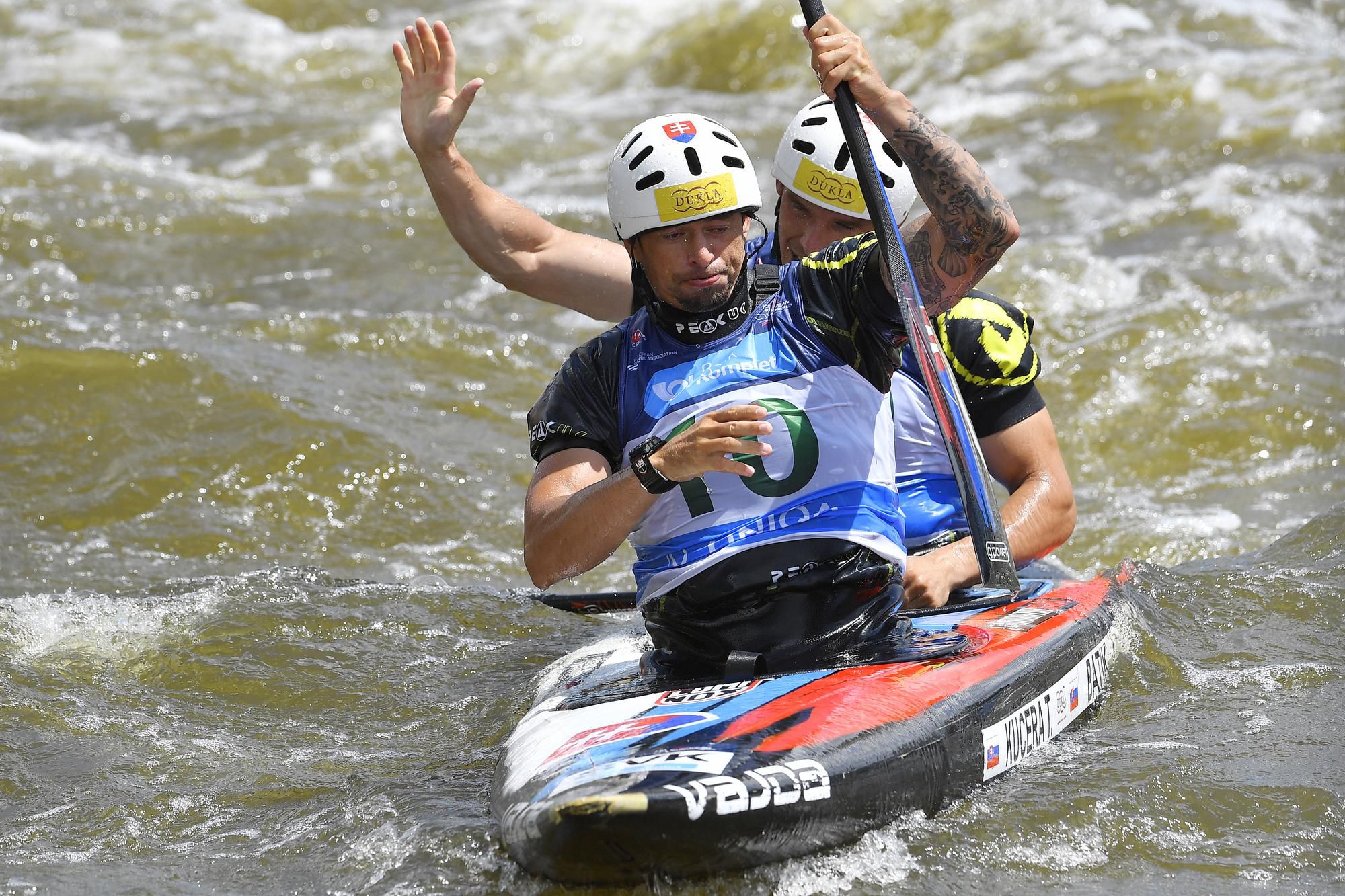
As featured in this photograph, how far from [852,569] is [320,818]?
1.62 m

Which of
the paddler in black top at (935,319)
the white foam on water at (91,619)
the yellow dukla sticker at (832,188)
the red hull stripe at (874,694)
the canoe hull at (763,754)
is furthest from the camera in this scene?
the white foam on water at (91,619)

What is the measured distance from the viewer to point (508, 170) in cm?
1357

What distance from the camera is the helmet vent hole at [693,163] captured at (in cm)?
414

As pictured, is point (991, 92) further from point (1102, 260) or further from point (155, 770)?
point (155, 770)

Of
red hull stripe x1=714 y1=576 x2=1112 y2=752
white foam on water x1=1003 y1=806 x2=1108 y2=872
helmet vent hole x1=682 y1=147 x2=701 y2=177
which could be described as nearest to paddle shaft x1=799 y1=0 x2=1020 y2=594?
red hull stripe x1=714 y1=576 x2=1112 y2=752

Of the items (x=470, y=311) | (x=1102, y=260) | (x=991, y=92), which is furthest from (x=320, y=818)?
(x=991, y=92)

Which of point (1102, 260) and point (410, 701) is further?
point (1102, 260)

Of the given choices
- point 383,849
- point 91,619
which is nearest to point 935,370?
point 383,849

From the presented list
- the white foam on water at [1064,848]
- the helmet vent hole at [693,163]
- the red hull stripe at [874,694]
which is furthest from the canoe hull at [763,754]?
the helmet vent hole at [693,163]

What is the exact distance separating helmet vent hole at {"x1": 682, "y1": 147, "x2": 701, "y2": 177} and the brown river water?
178 centimetres

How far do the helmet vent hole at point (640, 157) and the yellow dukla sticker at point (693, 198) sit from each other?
0.42ft

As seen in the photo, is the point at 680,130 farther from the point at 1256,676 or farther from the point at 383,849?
the point at 1256,676

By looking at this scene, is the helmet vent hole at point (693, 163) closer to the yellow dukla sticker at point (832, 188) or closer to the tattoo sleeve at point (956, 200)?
the tattoo sleeve at point (956, 200)

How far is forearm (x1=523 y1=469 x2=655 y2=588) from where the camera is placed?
12.4 feet
